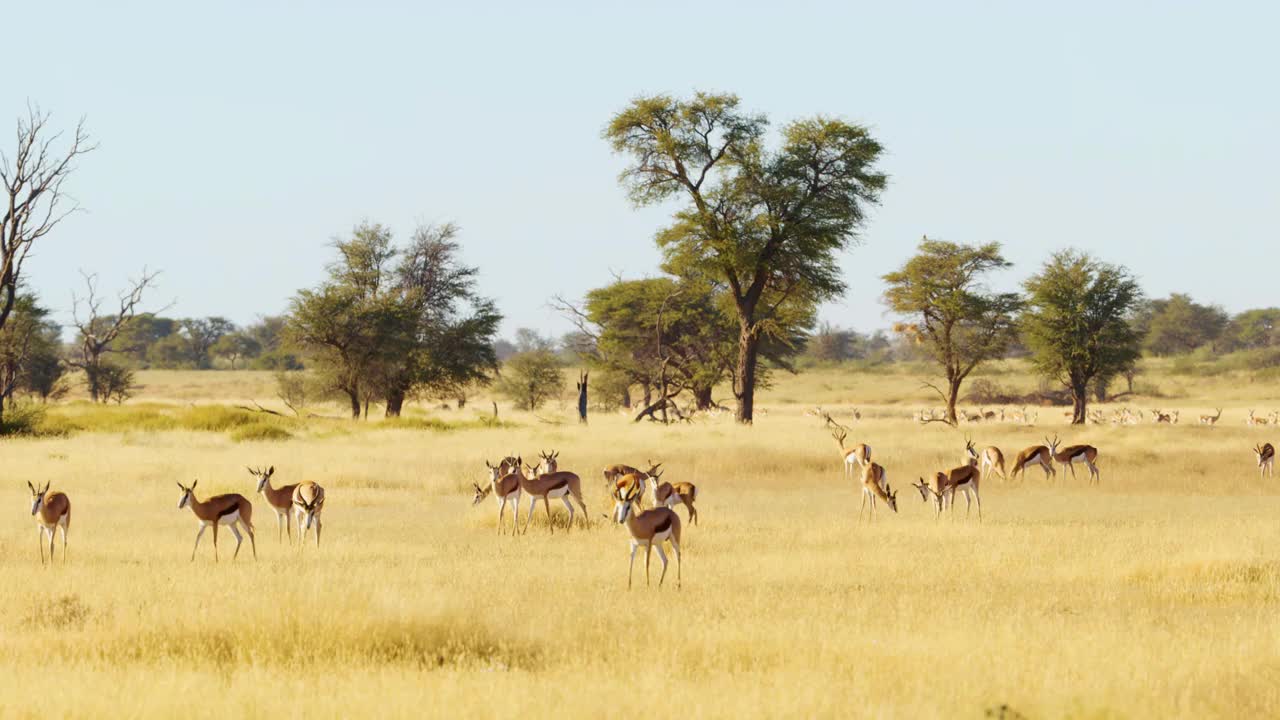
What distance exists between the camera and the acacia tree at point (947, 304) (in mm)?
58531

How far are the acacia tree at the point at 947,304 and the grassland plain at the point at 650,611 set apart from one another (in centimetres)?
3331

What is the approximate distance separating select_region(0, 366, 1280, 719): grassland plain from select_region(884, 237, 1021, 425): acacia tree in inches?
1312

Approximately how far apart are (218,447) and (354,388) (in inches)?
947

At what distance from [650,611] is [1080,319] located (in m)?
49.6

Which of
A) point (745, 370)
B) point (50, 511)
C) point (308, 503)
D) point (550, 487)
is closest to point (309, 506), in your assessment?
point (308, 503)

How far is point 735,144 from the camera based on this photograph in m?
44.9

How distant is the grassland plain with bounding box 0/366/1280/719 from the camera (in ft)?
26.2

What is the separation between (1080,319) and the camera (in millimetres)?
56531

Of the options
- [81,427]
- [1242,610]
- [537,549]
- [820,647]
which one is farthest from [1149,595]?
[81,427]

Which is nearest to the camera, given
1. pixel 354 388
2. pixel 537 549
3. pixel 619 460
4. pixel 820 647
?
pixel 820 647

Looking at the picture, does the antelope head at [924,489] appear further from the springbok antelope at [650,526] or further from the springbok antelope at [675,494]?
the springbok antelope at [650,526]

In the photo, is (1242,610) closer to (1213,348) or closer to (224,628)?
(224,628)

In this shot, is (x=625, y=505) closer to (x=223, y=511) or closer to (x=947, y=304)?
(x=223, y=511)

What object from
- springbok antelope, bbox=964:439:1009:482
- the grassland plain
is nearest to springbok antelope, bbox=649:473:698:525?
the grassland plain
